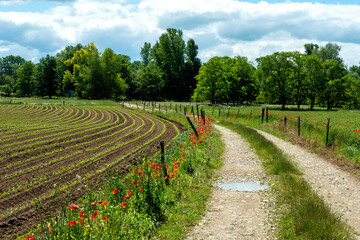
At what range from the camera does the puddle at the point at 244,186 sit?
1148 cm

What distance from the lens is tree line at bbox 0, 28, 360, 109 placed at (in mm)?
72562

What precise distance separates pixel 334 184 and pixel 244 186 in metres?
3.37

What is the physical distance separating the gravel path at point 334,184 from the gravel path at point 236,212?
6.46 ft

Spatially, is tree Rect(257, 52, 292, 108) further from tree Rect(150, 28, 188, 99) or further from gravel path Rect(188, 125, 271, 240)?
gravel path Rect(188, 125, 271, 240)

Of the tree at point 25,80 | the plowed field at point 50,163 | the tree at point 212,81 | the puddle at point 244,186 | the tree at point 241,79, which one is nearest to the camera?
the plowed field at point 50,163

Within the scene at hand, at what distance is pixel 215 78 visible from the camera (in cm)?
7794

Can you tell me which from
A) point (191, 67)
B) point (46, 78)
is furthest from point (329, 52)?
point (46, 78)

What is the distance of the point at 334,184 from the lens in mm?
11852

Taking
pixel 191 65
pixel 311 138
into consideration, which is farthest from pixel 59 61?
pixel 311 138

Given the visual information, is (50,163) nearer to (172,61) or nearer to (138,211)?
(138,211)

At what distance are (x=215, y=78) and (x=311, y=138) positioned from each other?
58.8m

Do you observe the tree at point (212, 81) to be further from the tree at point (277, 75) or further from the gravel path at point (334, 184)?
the gravel path at point (334, 184)

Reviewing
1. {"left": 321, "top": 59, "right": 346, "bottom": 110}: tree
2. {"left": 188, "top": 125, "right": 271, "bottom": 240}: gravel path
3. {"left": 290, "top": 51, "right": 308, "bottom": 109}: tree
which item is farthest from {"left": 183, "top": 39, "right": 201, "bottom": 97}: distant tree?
{"left": 188, "top": 125, "right": 271, "bottom": 240}: gravel path

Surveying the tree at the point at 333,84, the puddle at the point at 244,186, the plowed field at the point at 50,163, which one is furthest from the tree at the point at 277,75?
the puddle at the point at 244,186
